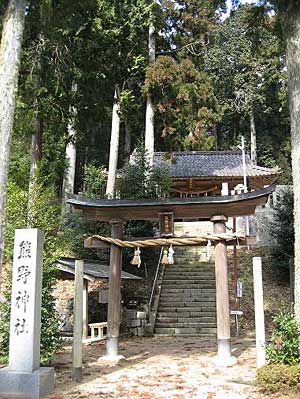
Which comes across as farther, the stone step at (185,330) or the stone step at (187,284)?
the stone step at (187,284)

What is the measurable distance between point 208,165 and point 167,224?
51.0 ft

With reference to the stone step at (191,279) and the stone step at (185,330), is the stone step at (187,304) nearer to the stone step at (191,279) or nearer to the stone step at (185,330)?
the stone step at (185,330)

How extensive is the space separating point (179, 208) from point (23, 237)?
3920mm

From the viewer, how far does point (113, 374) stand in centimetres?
793

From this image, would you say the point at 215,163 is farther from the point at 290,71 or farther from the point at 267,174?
the point at 290,71

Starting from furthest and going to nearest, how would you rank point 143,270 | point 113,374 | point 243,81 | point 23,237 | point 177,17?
point 243,81
point 177,17
point 143,270
point 113,374
point 23,237

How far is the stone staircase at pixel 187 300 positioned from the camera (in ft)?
43.5

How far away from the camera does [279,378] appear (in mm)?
6355

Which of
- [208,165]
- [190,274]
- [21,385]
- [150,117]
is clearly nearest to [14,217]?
[21,385]

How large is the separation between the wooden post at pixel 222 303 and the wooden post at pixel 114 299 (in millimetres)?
2200

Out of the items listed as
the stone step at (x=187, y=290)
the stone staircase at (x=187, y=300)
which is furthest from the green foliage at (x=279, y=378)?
the stone step at (x=187, y=290)

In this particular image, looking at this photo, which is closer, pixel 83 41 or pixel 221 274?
pixel 221 274

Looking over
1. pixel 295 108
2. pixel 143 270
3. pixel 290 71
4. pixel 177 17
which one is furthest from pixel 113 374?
pixel 177 17

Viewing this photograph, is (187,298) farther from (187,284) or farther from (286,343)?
(286,343)
